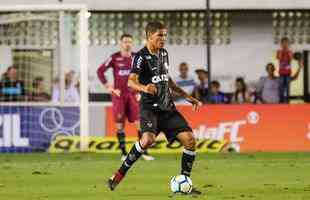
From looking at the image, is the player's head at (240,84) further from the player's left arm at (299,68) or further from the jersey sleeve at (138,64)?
the jersey sleeve at (138,64)

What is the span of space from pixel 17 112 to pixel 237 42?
8338mm

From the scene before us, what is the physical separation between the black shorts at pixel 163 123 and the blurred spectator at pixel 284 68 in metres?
14.3

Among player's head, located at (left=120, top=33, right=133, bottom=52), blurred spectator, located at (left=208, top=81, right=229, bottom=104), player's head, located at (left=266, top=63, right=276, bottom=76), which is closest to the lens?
player's head, located at (left=120, top=33, right=133, bottom=52)

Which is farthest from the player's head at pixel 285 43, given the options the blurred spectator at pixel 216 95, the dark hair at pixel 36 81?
the dark hair at pixel 36 81

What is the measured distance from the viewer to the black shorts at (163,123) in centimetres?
1466

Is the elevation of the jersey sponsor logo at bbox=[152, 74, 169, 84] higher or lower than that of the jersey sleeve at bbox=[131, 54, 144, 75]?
lower

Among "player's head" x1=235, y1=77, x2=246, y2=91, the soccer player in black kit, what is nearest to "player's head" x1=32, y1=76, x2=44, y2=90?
"player's head" x1=235, y1=77, x2=246, y2=91

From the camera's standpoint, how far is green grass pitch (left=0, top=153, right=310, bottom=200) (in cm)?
1442

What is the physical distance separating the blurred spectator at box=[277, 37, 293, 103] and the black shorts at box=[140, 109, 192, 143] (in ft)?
46.9

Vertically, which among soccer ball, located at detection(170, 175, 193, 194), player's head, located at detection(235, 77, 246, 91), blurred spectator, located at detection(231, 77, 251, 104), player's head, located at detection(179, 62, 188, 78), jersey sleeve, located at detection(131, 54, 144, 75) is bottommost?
soccer ball, located at detection(170, 175, 193, 194)

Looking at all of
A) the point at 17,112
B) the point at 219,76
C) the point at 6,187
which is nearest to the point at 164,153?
the point at 17,112

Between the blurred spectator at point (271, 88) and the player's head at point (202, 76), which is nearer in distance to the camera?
the player's head at point (202, 76)

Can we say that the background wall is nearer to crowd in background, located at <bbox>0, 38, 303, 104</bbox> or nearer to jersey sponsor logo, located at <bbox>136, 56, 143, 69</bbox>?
crowd in background, located at <bbox>0, 38, 303, 104</bbox>

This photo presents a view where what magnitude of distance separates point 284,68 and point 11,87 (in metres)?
7.45
